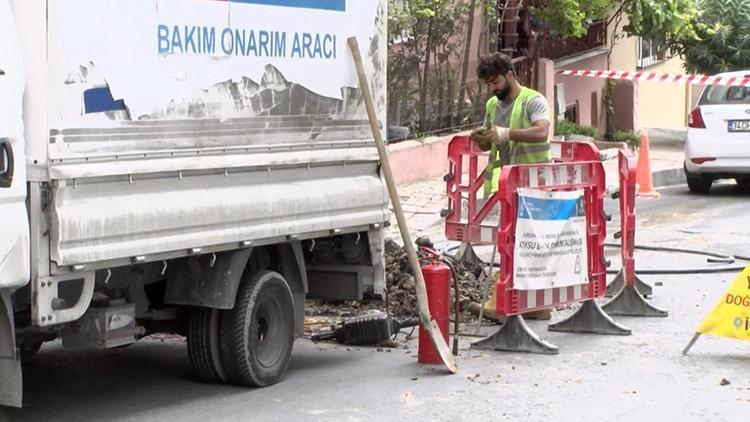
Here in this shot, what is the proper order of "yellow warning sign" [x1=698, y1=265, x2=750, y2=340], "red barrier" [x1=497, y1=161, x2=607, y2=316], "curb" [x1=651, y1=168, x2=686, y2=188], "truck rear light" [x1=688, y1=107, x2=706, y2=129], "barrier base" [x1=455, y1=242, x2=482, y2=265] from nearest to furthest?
"yellow warning sign" [x1=698, y1=265, x2=750, y2=340]
"red barrier" [x1=497, y1=161, x2=607, y2=316]
"barrier base" [x1=455, y1=242, x2=482, y2=265]
"truck rear light" [x1=688, y1=107, x2=706, y2=129]
"curb" [x1=651, y1=168, x2=686, y2=188]

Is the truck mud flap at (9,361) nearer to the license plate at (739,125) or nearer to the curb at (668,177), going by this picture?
the license plate at (739,125)

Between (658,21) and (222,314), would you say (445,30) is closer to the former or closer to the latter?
(658,21)

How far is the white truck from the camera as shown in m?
6.13

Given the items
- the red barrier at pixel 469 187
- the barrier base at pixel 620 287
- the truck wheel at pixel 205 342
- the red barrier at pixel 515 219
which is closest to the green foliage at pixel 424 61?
the red barrier at pixel 469 187

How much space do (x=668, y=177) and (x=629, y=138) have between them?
3.52m

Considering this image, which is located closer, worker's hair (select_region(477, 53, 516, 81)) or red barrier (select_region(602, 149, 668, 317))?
worker's hair (select_region(477, 53, 516, 81))

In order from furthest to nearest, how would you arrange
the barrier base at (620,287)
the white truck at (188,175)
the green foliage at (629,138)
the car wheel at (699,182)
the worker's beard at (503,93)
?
the green foliage at (629,138), the car wheel at (699,182), the barrier base at (620,287), the worker's beard at (503,93), the white truck at (188,175)

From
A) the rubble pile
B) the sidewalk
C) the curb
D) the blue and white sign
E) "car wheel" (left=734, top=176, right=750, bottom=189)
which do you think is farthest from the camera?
the curb

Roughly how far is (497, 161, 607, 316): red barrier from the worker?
0.51m

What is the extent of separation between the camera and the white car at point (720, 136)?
704 inches

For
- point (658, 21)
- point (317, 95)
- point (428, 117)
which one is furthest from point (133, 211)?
point (658, 21)

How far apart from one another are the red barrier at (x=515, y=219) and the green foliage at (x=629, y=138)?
14418 mm

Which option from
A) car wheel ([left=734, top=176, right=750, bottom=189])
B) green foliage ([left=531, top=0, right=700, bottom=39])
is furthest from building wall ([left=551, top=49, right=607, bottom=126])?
Answer: car wheel ([left=734, top=176, right=750, bottom=189])

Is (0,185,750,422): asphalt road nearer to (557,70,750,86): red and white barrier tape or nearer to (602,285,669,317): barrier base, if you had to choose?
(602,285,669,317): barrier base
